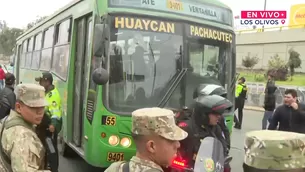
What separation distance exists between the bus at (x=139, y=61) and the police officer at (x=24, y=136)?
2.33 metres

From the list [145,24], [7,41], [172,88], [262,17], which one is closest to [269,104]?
[172,88]

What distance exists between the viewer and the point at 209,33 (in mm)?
6449

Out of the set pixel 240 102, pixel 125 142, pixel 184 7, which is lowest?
pixel 125 142

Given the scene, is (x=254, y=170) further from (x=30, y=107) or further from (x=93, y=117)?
(x=93, y=117)

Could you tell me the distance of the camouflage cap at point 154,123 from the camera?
1.99 meters

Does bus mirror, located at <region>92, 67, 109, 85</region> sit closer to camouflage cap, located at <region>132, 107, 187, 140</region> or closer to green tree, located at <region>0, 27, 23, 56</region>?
camouflage cap, located at <region>132, 107, 187, 140</region>

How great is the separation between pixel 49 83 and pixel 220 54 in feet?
9.36

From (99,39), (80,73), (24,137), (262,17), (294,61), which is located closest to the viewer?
(24,137)

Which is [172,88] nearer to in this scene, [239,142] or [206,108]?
[206,108]

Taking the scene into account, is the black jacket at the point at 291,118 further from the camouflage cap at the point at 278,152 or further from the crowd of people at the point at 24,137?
the camouflage cap at the point at 278,152

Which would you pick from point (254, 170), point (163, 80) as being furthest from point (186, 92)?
point (254, 170)

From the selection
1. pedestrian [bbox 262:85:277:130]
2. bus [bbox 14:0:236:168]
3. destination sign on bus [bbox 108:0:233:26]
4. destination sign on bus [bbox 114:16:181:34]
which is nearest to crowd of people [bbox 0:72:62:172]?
bus [bbox 14:0:236:168]

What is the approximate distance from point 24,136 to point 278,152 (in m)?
1.68

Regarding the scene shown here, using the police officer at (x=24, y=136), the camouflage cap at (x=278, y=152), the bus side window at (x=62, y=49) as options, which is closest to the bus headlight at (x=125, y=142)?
the bus side window at (x=62, y=49)
